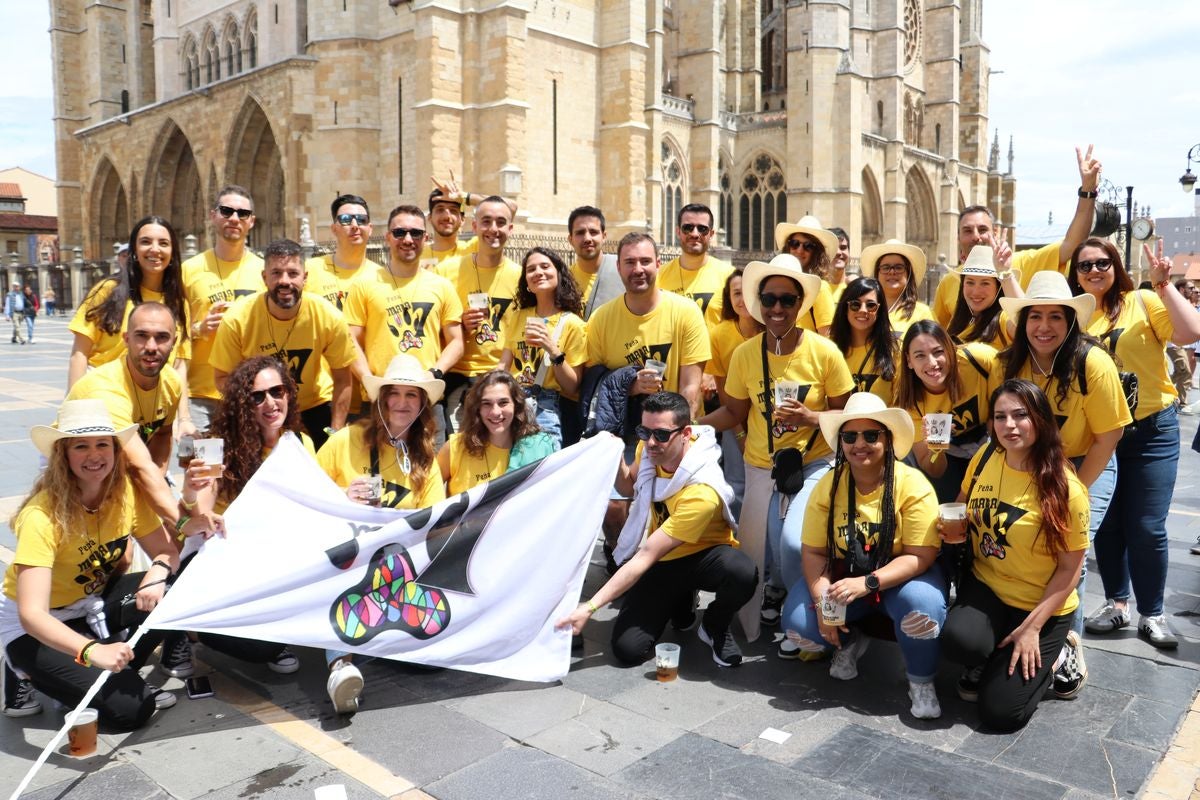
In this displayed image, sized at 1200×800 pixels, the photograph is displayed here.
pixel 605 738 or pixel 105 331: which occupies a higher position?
pixel 105 331

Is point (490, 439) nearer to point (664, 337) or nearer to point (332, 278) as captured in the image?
point (664, 337)

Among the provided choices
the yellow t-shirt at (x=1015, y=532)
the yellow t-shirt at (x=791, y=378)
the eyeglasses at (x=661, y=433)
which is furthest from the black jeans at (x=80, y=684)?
the yellow t-shirt at (x=1015, y=532)

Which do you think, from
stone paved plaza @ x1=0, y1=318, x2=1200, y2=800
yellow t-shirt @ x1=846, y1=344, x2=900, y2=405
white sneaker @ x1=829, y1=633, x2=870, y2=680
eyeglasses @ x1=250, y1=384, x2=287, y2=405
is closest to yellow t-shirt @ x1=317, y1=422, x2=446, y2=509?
eyeglasses @ x1=250, y1=384, x2=287, y2=405

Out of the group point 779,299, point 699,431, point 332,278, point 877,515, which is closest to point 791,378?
point 779,299

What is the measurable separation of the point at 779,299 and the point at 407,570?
237 centimetres

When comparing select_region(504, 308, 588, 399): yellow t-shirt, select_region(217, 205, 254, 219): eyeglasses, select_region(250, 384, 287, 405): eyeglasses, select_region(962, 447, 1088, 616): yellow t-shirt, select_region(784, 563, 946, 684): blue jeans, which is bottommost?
select_region(784, 563, 946, 684): blue jeans

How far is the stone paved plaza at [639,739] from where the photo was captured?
132 inches

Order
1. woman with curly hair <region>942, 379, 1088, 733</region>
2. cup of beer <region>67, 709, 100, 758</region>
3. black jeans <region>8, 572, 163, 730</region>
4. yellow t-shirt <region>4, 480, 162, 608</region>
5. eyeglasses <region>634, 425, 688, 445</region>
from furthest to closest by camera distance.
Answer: eyeglasses <region>634, 425, 688, 445</region> < woman with curly hair <region>942, 379, 1088, 733</region> < black jeans <region>8, 572, 163, 730</region> < yellow t-shirt <region>4, 480, 162, 608</region> < cup of beer <region>67, 709, 100, 758</region>

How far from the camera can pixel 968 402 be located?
4.70m

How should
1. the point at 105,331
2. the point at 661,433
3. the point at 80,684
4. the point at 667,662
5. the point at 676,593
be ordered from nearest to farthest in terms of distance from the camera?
1. the point at 80,684
2. the point at 667,662
3. the point at 661,433
4. the point at 676,593
5. the point at 105,331

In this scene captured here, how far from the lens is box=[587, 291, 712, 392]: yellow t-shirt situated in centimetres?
541

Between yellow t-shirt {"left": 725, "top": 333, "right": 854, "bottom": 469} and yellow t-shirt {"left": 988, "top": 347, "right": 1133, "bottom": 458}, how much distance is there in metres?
1.00

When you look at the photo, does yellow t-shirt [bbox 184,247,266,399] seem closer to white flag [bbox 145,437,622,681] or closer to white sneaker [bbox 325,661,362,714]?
white flag [bbox 145,437,622,681]

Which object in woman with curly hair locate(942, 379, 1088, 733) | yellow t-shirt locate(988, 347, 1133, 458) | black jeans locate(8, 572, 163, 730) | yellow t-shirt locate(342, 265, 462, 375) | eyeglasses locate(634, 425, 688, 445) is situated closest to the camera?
black jeans locate(8, 572, 163, 730)
